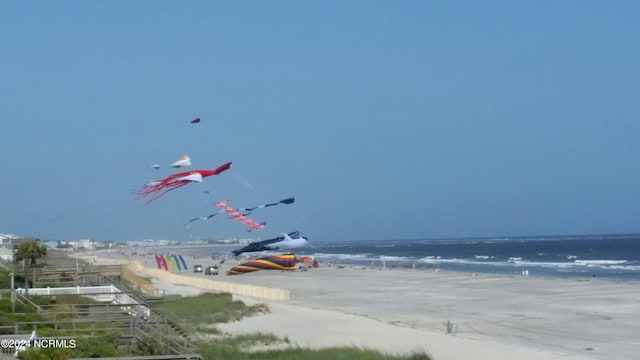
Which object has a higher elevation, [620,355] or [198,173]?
[198,173]

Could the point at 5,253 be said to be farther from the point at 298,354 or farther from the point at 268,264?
the point at 298,354

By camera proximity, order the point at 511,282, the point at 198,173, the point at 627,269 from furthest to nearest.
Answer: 1. the point at 627,269
2. the point at 511,282
3. the point at 198,173

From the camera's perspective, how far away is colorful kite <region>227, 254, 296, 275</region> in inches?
3063

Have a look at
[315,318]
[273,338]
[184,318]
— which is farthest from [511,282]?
[273,338]

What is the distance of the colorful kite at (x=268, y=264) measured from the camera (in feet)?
255

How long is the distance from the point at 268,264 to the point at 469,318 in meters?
45.4

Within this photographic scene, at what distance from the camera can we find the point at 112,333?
19.8 meters

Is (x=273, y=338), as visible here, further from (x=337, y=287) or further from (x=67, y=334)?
(x=337, y=287)

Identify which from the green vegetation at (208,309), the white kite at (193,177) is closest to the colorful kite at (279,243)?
the green vegetation at (208,309)

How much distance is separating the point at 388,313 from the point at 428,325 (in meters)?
6.74

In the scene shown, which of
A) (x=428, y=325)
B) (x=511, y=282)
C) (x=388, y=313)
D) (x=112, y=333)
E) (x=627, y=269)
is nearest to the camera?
(x=112, y=333)

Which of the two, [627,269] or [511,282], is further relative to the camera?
[627,269]

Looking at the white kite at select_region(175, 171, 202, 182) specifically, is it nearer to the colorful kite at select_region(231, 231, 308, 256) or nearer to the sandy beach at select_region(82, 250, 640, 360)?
the sandy beach at select_region(82, 250, 640, 360)

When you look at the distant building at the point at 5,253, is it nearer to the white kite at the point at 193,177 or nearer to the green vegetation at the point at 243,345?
the green vegetation at the point at 243,345
